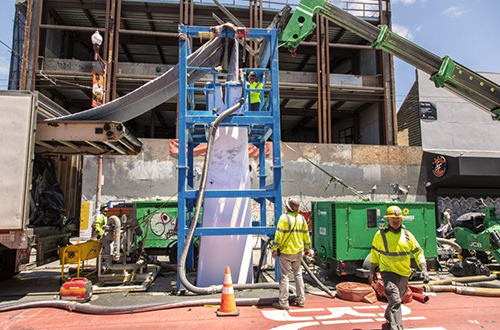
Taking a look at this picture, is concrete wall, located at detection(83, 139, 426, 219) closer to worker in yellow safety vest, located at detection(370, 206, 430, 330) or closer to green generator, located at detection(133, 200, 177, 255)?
green generator, located at detection(133, 200, 177, 255)

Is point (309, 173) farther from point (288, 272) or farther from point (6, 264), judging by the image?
point (6, 264)

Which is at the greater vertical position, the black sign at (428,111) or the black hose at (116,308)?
the black sign at (428,111)

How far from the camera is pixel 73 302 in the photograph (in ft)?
19.7

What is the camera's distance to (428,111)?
20.4m

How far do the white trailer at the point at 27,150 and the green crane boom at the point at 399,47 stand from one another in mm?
5126

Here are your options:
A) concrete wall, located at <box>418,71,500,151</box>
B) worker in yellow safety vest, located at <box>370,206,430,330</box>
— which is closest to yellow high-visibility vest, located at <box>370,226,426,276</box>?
worker in yellow safety vest, located at <box>370,206,430,330</box>

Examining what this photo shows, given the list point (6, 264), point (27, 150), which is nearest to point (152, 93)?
point (27, 150)

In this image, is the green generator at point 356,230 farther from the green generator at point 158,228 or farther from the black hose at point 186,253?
the green generator at point 158,228

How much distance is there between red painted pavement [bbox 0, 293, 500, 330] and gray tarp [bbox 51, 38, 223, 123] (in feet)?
13.3

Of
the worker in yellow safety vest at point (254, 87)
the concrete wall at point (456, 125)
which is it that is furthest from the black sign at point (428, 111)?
the worker in yellow safety vest at point (254, 87)

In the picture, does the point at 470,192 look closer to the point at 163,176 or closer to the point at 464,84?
the point at 464,84

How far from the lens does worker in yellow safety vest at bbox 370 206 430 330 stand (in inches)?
186

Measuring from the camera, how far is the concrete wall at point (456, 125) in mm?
20234

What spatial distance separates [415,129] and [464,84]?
1138 centimetres
